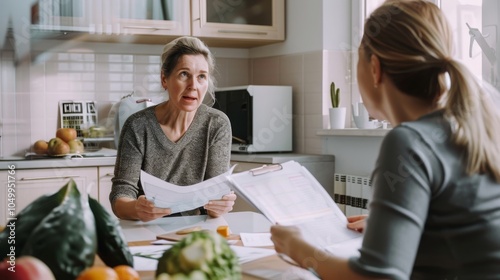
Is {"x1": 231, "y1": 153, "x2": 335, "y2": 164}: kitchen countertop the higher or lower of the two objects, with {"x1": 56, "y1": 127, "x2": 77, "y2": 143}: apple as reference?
lower

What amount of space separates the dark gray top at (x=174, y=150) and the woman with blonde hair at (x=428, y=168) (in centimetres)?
119

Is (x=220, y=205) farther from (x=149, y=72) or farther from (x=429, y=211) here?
(x=149, y=72)

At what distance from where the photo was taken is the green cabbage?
2.35 ft

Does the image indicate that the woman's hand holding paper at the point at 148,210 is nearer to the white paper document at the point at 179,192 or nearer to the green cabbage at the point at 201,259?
the white paper document at the point at 179,192

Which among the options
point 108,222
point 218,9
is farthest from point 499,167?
point 218,9

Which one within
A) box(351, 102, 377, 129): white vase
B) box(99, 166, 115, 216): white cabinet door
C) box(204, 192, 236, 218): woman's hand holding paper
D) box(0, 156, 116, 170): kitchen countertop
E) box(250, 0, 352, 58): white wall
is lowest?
box(99, 166, 115, 216): white cabinet door

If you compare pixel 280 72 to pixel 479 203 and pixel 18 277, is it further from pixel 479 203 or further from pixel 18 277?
pixel 18 277

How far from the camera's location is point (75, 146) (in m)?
3.41

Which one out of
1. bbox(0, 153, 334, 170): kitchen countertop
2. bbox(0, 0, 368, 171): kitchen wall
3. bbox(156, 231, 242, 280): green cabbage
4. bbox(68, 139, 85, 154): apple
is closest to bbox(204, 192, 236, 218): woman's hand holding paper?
bbox(156, 231, 242, 280): green cabbage

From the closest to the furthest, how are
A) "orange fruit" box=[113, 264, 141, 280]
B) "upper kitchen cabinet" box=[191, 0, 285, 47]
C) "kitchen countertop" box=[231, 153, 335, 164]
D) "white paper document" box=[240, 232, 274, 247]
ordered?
"orange fruit" box=[113, 264, 141, 280]
"white paper document" box=[240, 232, 274, 247]
"kitchen countertop" box=[231, 153, 335, 164]
"upper kitchen cabinet" box=[191, 0, 285, 47]

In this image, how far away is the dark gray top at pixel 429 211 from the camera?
35.8 inches

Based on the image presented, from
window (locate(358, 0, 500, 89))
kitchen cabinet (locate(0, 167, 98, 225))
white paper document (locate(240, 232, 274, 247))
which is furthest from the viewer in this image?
kitchen cabinet (locate(0, 167, 98, 225))

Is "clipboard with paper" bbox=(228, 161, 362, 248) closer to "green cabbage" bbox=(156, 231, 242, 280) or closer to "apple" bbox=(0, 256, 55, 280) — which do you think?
"green cabbage" bbox=(156, 231, 242, 280)

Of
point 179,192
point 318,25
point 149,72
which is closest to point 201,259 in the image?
point 179,192
